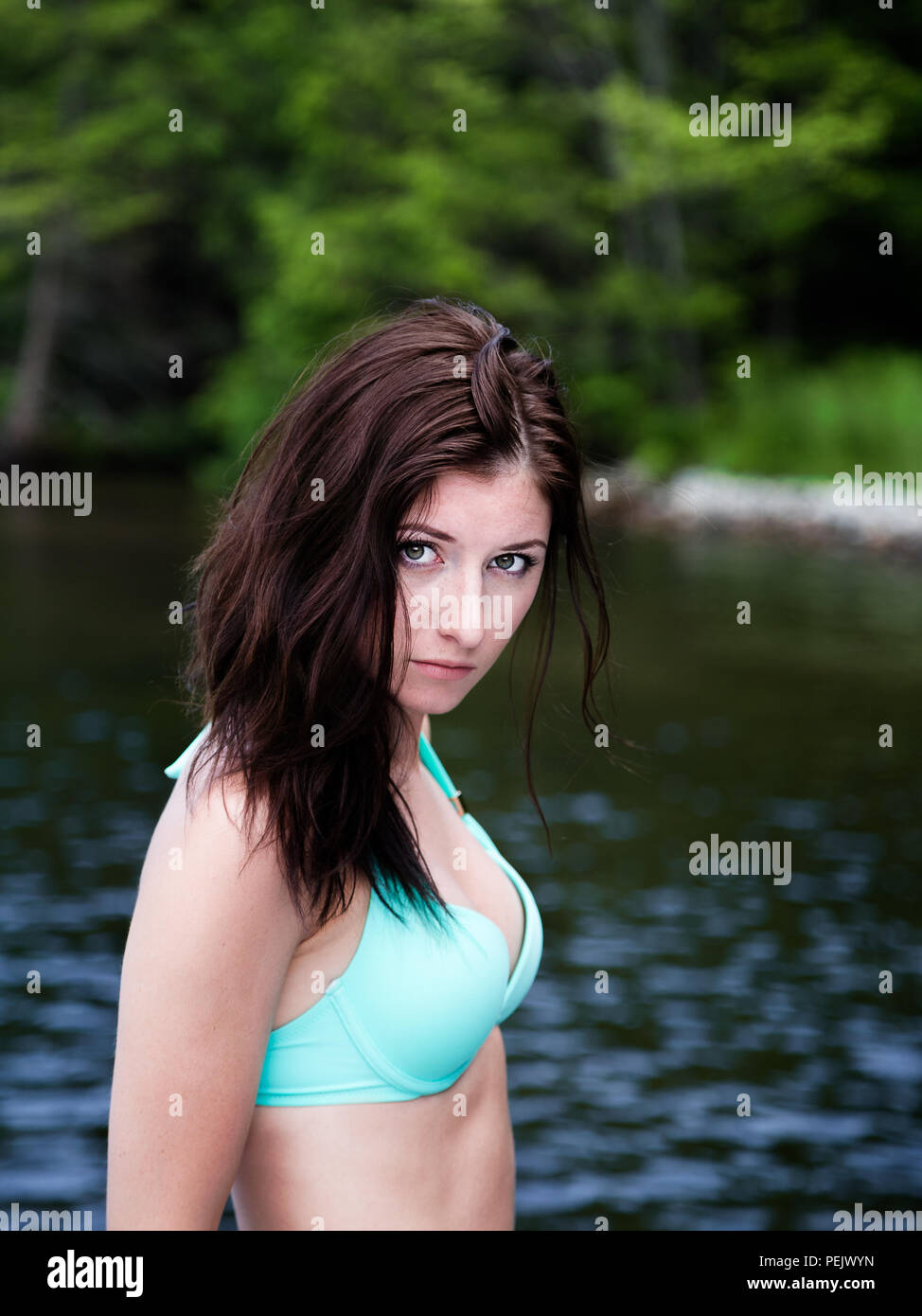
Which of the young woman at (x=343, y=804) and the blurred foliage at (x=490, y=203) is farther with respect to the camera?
the blurred foliage at (x=490, y=203)

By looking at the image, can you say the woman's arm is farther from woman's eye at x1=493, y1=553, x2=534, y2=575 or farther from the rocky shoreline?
the rocky shoreline

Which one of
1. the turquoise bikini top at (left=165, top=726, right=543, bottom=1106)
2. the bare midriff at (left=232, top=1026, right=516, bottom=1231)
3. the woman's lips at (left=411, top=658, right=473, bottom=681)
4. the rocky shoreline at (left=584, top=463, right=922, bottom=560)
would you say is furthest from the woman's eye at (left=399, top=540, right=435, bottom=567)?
the rocky shoreline at (left=584, top=463, right=922, bottom=560)

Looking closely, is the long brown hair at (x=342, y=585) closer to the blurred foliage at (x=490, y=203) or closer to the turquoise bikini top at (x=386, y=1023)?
the turquoise bikini top at (x=386, y=1023)

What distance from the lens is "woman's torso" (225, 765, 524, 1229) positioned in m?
1.65

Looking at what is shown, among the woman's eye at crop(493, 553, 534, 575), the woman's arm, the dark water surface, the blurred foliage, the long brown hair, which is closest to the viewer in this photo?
the woman's arm

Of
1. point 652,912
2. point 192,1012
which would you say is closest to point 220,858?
point 192,1012

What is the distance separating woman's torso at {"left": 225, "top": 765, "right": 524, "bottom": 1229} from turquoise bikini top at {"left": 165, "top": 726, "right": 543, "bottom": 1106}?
0.04 ft

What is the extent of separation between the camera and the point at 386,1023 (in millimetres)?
1665

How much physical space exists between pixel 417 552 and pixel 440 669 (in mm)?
128

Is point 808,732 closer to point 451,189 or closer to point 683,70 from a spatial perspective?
point 451,189

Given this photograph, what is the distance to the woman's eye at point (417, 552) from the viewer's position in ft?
5.49

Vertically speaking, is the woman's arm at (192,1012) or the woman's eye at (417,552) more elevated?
the woman's eye at (417,552)

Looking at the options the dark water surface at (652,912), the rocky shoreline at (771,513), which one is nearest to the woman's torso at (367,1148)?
the dark water surface at (652,912)

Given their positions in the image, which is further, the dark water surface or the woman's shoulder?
the dark water surface
